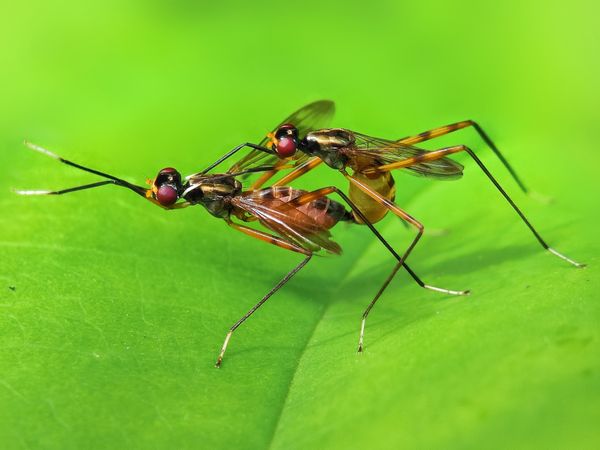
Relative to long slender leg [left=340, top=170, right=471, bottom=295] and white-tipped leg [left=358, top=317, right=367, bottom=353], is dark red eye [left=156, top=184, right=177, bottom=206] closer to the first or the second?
long slender leg [left=340, top=170, right=471, bottom=295]

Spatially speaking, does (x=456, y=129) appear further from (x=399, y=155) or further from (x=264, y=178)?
(x=264, y=178)

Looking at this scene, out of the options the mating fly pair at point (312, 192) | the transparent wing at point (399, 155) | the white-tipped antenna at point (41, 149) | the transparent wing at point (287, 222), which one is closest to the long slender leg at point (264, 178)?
the mating fly pair at point (312, 192)

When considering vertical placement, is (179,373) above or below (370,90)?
below

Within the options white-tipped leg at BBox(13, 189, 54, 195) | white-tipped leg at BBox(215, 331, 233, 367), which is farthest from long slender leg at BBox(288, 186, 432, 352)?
white-tipped leg at BBox(13, 189, 54, 195)

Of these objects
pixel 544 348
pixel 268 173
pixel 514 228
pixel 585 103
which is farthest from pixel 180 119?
pixel 544 348

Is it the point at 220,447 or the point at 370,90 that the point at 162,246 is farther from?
the point at 370,90

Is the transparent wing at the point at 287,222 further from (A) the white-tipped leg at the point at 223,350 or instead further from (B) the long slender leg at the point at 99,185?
(A) the white-tipped leg at the point at 223,350
